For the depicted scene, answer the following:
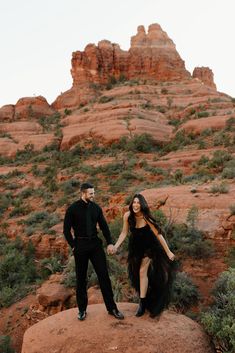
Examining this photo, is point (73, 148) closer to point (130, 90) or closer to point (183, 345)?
point (130, 90)

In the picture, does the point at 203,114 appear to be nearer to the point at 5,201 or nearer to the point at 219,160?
the point at 219,160

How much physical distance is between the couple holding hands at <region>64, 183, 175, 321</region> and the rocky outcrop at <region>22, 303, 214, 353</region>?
14 centimetres

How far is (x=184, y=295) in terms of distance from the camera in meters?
6.00

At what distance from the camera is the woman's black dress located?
474 centimetres

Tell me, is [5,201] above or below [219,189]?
below

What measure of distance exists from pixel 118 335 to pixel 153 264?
3.22 feet

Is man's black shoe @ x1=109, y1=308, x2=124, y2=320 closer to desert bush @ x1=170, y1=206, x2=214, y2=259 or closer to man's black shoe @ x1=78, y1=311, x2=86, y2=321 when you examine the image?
man's black shoe @ x1=78, y1=311, x2=86, y2=321

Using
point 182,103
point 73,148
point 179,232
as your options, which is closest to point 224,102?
point 182,103

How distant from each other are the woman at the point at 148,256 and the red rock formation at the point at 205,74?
4631cm

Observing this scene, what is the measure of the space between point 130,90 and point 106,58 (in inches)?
336

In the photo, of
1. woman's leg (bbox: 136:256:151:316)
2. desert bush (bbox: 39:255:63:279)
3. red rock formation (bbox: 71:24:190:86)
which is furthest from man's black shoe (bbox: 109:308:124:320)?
red rock formation (bbox: 71:24:190:86)

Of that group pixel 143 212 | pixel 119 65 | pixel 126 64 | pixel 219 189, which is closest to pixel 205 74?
pixel 126 64

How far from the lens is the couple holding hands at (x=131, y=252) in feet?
15.0

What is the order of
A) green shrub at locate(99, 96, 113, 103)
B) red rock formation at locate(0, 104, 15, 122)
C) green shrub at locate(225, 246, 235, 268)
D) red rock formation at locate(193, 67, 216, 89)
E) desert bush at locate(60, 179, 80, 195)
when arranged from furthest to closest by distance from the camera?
red rock formation at locate(193, 67, 216, 89) → red rock formation at locate(0, 104, 15, 122) → green shrub at locate(99, 96, 113, 103) → desert bush at locate(60, 179, 80, 195) → green shrub at locate(225, 246, 235, 268)
